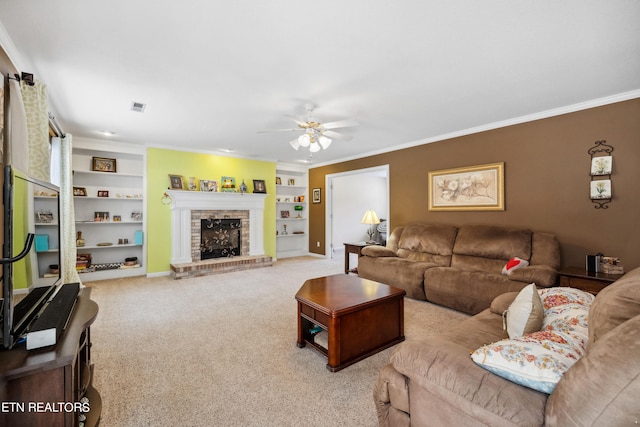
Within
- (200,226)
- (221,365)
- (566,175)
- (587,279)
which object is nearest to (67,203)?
(200,226)

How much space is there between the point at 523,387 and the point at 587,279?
255 cm

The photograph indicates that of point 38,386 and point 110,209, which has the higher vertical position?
point 110,209

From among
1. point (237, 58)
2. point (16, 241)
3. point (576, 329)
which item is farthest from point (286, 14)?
point (576, 329)

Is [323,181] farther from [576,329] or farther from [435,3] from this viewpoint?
[576,329]

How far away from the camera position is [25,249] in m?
1.22

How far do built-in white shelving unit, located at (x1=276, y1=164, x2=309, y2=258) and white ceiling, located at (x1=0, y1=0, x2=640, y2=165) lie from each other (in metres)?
3.81

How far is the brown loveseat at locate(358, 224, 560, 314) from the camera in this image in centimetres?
317

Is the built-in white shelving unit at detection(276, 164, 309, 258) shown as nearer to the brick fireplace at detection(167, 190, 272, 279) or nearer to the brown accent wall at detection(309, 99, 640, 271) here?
the brick fireplace at detection(167, 190, 272, 279)

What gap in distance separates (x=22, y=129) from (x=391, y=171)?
195 inches

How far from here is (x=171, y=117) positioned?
3.77 metres

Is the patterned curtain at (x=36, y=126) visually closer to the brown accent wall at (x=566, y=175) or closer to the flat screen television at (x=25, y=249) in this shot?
the flat screen television at (x=25, y=249)

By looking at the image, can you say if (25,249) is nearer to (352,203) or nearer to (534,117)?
(534,117)

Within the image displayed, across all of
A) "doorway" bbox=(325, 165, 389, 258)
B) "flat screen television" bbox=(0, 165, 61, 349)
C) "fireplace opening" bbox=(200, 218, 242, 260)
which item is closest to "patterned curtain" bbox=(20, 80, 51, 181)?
"flat screen television" bbox=(0, 165, 61, 349)

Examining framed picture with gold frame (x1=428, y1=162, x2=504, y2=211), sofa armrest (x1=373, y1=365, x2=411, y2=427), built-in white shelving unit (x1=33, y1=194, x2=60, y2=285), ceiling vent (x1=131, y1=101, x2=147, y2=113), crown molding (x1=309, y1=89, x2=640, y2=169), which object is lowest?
sofa armrest (x1=373, y1=365, x2=411, y2=427)
